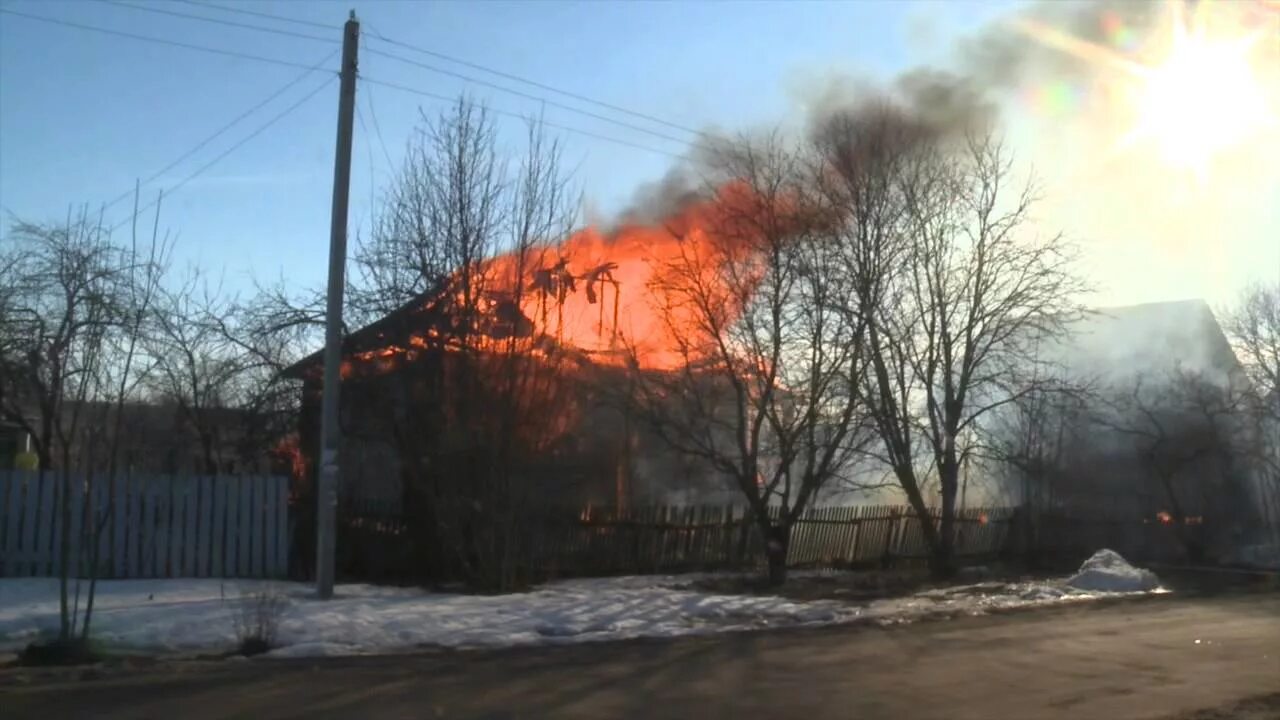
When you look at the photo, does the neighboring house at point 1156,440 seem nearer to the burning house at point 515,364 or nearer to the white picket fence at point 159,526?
the burning house at point 515,364

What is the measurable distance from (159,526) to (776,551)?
1007cm

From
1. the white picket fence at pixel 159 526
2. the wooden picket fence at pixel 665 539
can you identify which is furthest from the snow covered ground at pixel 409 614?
the wooden picket fence at pixel 665 539

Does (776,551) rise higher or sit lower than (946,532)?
lower

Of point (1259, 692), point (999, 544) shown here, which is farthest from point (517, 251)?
point (999, 544)

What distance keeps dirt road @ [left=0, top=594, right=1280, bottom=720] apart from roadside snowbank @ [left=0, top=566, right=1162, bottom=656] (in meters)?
0.85

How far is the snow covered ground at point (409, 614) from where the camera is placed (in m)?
12.0

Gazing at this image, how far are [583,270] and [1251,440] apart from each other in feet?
98.9

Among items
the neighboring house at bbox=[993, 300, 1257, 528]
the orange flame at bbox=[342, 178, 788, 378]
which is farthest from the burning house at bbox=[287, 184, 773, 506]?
the neighboring house at bbox=[993, 300, 1257, 528]

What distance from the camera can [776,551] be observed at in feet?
68.8

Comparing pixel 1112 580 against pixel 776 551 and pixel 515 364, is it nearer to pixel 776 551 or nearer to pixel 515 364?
pixel 776 551

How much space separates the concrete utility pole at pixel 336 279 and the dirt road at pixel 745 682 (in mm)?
4264

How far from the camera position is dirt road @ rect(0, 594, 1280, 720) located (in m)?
9.00

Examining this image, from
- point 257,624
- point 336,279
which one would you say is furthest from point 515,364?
point 257,624

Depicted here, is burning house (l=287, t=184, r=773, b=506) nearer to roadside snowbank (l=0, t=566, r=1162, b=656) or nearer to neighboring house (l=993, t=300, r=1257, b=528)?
roadside snowbank (l=0, t=566, r=1162, b=656)
